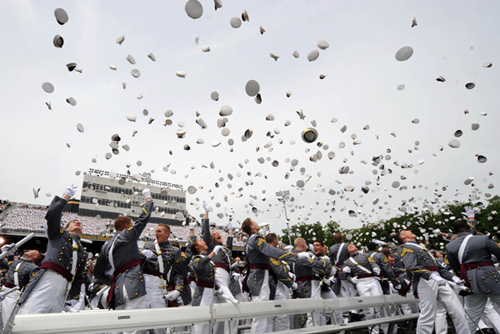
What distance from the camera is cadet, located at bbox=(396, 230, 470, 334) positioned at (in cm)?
587

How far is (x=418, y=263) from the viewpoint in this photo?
249 inches

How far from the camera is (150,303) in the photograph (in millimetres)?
5574

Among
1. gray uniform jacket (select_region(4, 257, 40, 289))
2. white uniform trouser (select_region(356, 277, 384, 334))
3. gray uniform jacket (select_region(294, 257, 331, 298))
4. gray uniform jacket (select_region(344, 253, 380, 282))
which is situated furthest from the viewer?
gray uniform jacket (select_region(344, 253, 380, 282))

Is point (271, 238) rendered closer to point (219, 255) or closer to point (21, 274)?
point (219, 255)

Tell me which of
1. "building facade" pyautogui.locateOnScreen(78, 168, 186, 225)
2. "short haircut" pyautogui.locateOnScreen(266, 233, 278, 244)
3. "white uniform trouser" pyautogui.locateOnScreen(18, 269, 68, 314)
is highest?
"building facade" pyautogui.locateOnScreen(78, 168, 186, 225)

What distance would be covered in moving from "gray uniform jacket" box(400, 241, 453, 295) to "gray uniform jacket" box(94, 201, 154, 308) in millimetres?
4561

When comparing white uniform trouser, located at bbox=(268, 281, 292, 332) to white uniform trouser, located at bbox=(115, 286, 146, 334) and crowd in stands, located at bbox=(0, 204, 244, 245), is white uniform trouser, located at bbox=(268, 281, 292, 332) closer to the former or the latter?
white uniform trouser, located at bbox=(115, 286, 146, 334)

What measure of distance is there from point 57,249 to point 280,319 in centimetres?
367


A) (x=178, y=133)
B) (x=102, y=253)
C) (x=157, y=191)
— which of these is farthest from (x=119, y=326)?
(x=157, y=191)

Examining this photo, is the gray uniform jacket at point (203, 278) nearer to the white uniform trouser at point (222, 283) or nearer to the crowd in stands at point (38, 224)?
the white uniform trouser at point (222, 283)

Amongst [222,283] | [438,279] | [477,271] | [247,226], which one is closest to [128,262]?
[222,283]

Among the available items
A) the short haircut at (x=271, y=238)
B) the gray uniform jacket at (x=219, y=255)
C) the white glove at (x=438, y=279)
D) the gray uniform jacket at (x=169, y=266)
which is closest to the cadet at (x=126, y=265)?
the gray uniform jacket at (x=169, y=266)

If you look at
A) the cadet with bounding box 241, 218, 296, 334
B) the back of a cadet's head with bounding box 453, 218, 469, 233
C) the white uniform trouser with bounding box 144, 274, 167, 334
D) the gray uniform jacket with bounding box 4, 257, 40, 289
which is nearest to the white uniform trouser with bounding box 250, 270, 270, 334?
the cadet with bounding box 241, 218, 296, 334

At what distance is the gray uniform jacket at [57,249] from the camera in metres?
4.64
